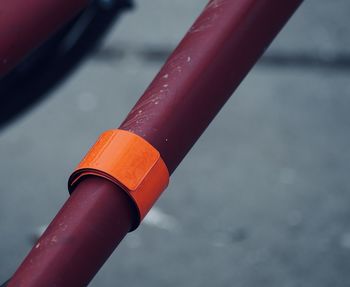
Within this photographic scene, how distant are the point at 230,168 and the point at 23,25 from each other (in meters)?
0.94

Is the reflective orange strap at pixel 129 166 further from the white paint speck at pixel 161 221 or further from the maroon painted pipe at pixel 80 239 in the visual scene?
the white paint speck at pixel 161 221

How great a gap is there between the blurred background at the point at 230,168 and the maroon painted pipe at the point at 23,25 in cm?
49

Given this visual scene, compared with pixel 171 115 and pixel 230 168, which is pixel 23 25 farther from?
pixel 230 168

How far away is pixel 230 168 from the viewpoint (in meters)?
1.79

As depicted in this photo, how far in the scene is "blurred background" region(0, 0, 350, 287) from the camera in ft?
5.20

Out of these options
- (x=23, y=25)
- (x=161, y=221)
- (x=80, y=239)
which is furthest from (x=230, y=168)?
(x=80, y=239)

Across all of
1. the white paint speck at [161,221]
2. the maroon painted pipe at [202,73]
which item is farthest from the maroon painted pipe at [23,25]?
the white paint speck at [161,221]

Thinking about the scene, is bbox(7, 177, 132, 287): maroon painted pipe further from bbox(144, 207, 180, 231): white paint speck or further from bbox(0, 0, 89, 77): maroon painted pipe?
bbox(144, 207, 180, 231): white paint speck

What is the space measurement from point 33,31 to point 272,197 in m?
0.91

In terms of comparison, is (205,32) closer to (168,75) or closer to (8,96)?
(168,75)

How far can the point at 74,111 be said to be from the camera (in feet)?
6.48

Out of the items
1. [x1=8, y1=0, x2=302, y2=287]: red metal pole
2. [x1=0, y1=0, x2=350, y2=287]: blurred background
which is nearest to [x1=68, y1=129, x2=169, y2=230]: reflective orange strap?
[x1=8, y1=0, x2=302, y2=287]: red metal pole

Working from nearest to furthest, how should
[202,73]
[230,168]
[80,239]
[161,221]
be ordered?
[80,239], [202,73], [161,221], [230,168]

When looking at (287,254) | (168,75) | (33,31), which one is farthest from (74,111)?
(168,75)
